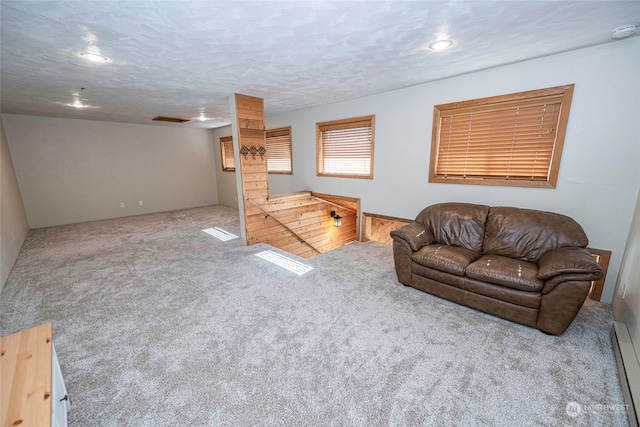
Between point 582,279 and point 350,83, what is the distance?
3151 mm

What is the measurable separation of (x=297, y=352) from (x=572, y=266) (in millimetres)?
2184

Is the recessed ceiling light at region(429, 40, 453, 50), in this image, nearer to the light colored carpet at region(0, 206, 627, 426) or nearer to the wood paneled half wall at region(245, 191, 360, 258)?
the light colored carpet at region(0, 206, 627, 426)

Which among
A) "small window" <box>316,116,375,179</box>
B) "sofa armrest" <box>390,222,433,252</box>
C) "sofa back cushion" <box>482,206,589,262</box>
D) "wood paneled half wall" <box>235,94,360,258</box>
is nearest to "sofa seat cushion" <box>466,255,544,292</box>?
"sofa back cushion" <box>482,206,589,262</box>

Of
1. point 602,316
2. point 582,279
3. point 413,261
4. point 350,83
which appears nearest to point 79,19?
point 350,83

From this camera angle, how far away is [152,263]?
12.1 feet

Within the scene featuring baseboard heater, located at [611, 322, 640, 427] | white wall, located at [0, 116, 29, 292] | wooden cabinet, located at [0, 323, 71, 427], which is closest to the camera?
wooden cabinet, located at [0, 323, 71, 427]

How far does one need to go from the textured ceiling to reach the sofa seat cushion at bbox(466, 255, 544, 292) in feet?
6.48

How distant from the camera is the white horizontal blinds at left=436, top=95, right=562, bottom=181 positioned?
9.14ft

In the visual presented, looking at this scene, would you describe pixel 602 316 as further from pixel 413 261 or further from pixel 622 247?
pixel 413 261

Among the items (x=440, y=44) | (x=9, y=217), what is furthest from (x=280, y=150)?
(x=9, y=217)

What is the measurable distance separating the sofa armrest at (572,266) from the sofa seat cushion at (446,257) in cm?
57

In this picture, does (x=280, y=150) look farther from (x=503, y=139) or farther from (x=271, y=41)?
(x=503, y=139)

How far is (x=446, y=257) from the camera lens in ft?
8.46

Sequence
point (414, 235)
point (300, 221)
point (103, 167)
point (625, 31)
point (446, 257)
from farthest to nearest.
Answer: point (103, 167), point (300, 221), point (414, 235), point (446, 257), point (625, 31)
